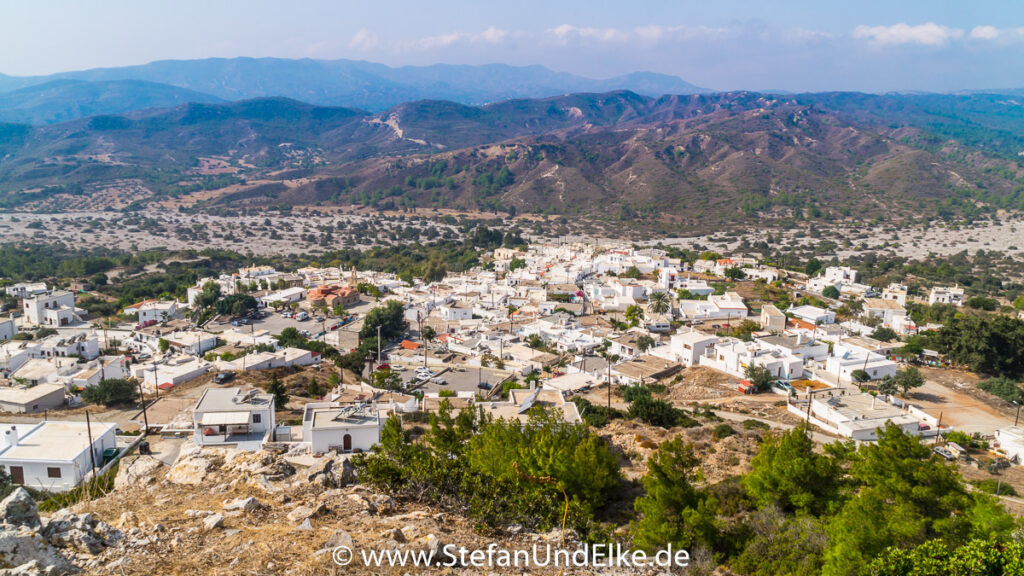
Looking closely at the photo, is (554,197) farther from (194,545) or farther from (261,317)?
(194,545)

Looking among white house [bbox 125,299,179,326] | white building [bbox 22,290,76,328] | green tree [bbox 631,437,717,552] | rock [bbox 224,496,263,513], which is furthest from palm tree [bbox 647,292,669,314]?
white building [bbox 22,290,76,328]

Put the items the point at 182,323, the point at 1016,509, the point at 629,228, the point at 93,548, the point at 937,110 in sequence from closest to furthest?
1. the point at 93,548
2. the point at 1016,509
3. the point at 182,323
4. the point at 629,228
5. the point at 937,110

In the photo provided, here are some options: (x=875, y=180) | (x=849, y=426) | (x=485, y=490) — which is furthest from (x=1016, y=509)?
(x=875, y=180)

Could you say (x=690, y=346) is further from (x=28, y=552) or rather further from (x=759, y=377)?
(x=28, y=552)

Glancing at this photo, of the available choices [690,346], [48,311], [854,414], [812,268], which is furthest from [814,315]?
[48,311]

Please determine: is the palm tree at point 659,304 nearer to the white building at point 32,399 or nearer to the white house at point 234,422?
the white house at point 234,422

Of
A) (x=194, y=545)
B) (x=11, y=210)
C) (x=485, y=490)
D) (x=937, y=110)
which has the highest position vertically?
(x=937, y=110)

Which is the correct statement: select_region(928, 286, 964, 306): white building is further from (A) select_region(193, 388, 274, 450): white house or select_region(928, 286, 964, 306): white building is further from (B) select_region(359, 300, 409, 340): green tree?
(A) select_region(193, 388, 274, 450): white house
